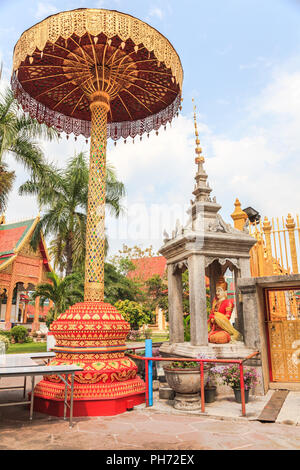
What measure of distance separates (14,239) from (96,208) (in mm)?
21554

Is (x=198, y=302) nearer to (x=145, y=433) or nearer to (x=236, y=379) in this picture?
(x=236, y=379)

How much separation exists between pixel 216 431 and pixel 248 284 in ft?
11.5

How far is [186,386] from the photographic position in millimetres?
5523

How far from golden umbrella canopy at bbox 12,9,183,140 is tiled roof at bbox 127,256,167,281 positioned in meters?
27.1

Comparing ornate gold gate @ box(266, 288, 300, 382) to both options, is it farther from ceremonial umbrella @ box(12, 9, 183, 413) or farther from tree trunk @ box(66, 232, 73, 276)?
tree trunk @ box(66, 232, 73, 276)

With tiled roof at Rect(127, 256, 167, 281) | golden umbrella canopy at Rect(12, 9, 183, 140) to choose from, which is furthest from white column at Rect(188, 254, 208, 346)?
tiled roof at Rect(127, 256, 167, 281)

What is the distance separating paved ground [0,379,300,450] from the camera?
3.95 meters

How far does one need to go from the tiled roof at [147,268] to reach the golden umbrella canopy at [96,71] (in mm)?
27063

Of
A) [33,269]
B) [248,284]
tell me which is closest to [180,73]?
[248,284]

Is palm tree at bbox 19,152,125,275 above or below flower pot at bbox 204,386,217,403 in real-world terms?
above

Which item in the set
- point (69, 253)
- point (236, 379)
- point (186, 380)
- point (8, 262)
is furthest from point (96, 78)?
point (8, 262)

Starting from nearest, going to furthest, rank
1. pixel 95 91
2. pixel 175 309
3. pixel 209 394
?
pixel 209 394 < pixel 95 91 < pixel 175 309

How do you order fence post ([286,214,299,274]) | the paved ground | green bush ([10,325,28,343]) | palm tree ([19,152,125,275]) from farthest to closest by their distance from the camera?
green bush ([10,325,28,343])
palm tree ([19,152,125,275])
fence post ([286,214,299,274])
the paved ground
